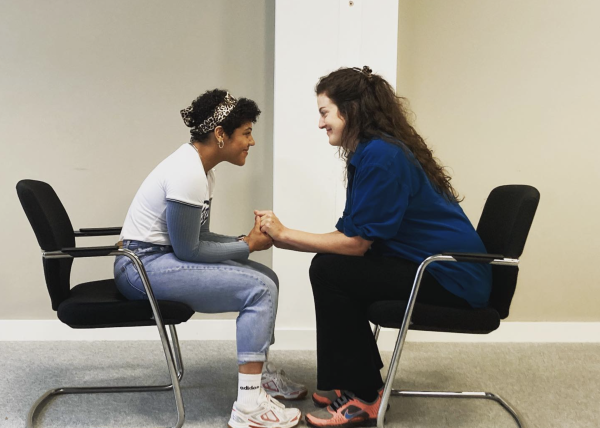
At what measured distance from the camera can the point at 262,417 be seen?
1.90 m

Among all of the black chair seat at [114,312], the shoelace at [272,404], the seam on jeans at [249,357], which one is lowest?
the shoelace at [272,404]

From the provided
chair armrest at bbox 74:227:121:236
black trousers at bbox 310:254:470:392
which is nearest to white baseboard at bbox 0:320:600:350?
chair armrest at bbox 74:227:121:236

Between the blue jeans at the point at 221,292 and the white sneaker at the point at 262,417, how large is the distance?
15 cm

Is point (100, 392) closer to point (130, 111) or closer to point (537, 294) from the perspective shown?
point (130, 111)

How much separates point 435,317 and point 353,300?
0.84ft

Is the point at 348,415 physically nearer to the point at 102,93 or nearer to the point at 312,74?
the point at 312,74

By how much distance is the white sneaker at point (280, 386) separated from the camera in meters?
2.19

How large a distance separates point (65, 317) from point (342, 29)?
1.69 metres

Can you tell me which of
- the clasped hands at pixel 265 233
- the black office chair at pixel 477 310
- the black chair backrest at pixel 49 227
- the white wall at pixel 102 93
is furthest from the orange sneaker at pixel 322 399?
the white wall at pixel 102 93

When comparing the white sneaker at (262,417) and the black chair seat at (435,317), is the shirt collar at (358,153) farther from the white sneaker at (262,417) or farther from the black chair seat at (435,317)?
the white sneaker at (262,417)

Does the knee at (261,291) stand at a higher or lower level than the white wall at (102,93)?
lower

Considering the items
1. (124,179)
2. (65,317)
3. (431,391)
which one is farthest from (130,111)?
(431,391)

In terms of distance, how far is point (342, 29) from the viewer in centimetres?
272

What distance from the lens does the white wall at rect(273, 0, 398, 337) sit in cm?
271
